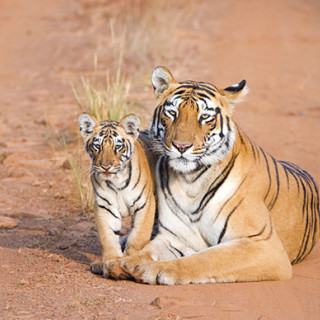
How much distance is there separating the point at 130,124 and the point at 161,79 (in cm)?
43

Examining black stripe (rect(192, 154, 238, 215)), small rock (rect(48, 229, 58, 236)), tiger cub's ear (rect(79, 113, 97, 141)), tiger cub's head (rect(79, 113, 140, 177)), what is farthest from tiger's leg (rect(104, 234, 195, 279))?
small rock (rect(48, 229, 58, 236))

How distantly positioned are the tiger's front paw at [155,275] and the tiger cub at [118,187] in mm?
305

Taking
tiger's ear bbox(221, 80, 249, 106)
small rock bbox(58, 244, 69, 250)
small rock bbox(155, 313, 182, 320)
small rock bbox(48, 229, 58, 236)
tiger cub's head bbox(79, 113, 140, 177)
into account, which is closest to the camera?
small rock bbox(155, 313, 182, 320)

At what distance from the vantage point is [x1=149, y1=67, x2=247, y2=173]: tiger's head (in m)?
4.87

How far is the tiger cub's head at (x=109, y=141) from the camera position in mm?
4980

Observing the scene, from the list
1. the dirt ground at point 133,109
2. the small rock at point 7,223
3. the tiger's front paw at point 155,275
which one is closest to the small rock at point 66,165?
the dirt ground at point 133,109

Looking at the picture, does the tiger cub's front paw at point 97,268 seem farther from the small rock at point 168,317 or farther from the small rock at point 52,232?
the small rock at point 52,232

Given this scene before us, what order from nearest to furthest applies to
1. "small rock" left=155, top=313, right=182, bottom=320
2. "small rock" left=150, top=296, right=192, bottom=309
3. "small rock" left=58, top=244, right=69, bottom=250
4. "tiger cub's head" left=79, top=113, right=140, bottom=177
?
"small rock" left=155, top=313, right=182, bottom=320, "small rock" left=150, top=296, right=192, bottom=309, "tiger cub's head" left=79, top=113, right=140, bottom=177, "small rock" left=58, top=244, right=69, bottom=250

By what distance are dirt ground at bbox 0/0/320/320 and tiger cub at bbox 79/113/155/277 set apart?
1.14ft

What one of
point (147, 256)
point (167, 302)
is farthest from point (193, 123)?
point (167, 302)

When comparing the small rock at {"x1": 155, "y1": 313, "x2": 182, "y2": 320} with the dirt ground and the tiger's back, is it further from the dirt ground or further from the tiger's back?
the tiger's back

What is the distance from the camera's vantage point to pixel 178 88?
5.30 metres

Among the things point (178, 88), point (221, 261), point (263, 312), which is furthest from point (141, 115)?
point (263, 312)

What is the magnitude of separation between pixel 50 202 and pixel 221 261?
120 inches
